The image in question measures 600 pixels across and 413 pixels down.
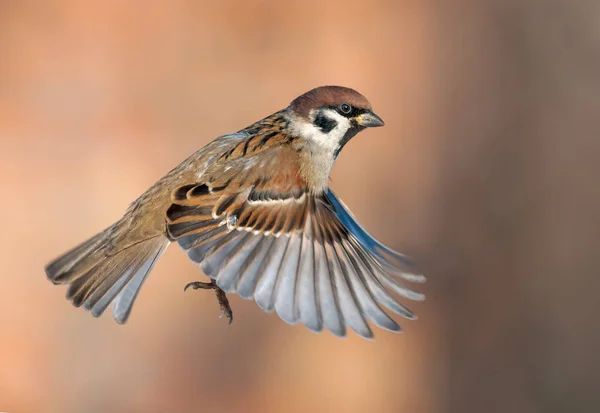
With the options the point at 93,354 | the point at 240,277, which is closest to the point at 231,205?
the point at 240,277

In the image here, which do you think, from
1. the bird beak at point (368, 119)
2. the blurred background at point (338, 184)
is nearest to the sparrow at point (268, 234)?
the bird beak at point (368, 119)

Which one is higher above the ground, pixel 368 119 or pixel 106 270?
pixel 368 119

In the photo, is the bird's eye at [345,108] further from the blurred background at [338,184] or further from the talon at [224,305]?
the blurred background at [338,184]

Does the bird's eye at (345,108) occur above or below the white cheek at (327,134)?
above

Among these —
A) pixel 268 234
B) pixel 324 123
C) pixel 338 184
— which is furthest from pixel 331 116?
pixel 338 184

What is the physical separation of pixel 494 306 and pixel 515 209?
0.68 meters

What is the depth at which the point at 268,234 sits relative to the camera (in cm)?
262

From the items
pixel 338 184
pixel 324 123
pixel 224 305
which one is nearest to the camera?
pixel 224 305

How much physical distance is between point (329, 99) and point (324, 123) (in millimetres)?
83

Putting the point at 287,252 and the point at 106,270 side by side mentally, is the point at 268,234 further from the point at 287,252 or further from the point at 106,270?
the point at 106,270

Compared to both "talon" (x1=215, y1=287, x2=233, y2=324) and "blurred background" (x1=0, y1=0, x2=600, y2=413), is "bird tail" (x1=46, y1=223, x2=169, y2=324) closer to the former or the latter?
"talon" (x1=215, y1=287, x2=233, y2=324)

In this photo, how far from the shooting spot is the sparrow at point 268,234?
2.48 metres

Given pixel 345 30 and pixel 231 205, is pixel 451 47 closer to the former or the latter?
pixel 345 30

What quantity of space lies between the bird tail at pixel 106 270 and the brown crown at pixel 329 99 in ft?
1.92
